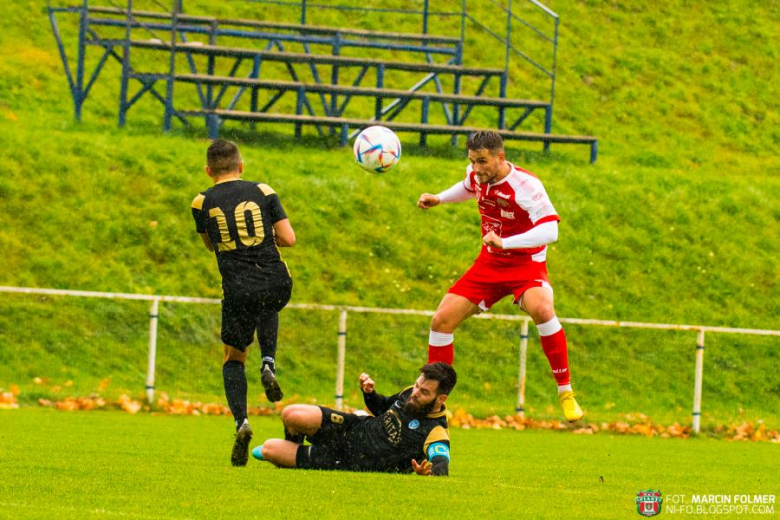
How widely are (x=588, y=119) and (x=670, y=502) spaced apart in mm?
19752

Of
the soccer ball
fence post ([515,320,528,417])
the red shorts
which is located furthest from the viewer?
fence post ([515,320,528,417])

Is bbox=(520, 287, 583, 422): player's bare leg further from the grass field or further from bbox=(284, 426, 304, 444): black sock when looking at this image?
bbox=(284, 426, 304, 444): black sock

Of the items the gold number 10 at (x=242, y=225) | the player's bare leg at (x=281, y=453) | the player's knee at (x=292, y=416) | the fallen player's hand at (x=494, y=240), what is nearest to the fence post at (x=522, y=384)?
the fallen player's hand at (x=494, y=240)

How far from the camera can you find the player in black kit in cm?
884

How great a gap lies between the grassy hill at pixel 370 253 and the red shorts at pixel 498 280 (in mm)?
5834

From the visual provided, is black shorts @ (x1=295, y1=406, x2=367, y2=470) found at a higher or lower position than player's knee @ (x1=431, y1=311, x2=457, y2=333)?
lower

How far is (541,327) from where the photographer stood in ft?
32.9

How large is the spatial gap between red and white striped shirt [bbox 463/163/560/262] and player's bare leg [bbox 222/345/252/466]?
2.12m

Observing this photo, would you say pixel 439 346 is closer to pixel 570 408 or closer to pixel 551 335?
pixel 551 335

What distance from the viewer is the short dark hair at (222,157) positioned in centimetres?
886

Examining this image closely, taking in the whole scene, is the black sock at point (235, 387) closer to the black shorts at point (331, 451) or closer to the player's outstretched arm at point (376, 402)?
the black shorts at point (331, 451)

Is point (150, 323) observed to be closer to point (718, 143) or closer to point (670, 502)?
point (670, 502)

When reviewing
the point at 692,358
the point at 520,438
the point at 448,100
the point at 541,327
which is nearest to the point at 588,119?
the point at 448,100

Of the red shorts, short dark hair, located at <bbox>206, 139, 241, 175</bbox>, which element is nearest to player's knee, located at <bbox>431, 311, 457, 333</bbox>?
the red shorts
